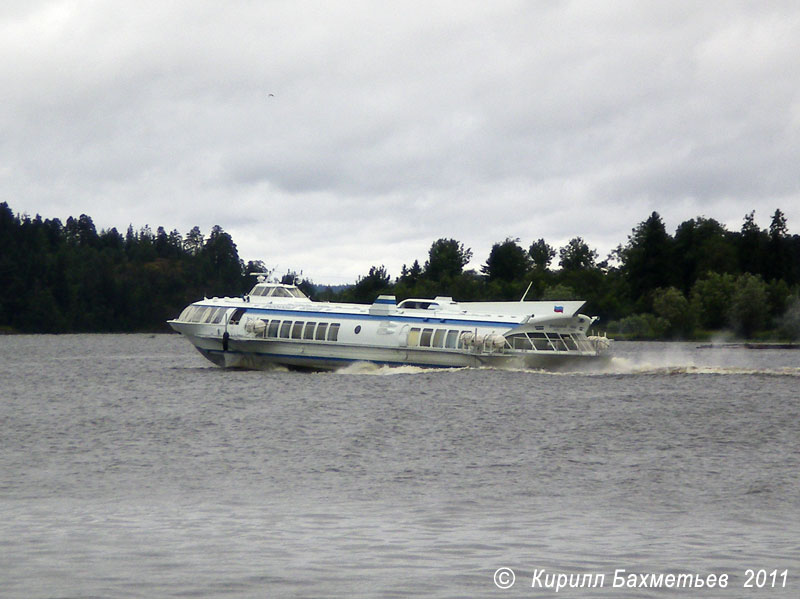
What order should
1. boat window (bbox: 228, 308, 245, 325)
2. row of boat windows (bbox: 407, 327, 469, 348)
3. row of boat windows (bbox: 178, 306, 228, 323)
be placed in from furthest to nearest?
1. row of boat windows (bbox: 178, 306, 228, 323)
2. boat window (bbox: 228, 308, 245, 325)
3. row of boat windows (bbox: 407, 327, 469, 348)

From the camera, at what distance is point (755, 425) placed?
36469 mm

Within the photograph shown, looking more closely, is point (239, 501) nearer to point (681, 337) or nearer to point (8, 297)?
point (681, 337)

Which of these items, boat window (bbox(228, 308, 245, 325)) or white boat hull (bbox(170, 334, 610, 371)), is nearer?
white boat hull (bbox(170, 334, 610, 371))

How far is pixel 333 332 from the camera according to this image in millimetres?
59469

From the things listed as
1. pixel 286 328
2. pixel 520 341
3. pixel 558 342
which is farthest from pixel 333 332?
pixel 558 342

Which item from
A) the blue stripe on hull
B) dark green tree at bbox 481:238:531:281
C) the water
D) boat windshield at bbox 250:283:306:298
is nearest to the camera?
the water

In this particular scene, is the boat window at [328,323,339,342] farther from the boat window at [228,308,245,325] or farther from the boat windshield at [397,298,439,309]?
the boat window at [228,308,245,325]


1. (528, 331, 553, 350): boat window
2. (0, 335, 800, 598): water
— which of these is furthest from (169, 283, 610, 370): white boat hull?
(0, 335, 800, 598): water

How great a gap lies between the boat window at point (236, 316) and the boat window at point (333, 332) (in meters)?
5.97

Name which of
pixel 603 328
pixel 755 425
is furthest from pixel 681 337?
pixel 755 425

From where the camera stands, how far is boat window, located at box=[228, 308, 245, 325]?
62531 millimetres

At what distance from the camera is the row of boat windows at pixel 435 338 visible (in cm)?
5712

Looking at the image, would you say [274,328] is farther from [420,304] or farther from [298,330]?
[420,304]

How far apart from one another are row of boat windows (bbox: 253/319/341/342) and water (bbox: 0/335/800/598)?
1112cm
